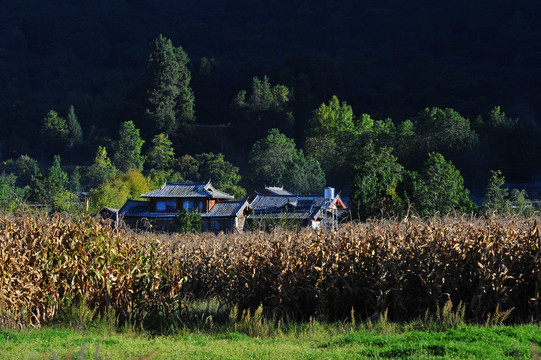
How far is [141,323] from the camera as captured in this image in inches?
452

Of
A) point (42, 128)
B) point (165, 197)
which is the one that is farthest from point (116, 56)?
point (165, 197)

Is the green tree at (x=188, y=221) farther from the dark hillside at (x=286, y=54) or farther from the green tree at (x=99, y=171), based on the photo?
the dark hillside at (x=286, y=54)

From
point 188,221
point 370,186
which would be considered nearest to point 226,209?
point 188,221

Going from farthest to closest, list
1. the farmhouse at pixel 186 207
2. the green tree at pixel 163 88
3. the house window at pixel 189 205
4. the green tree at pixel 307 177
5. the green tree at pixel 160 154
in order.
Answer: the green tree at pixel 163 88, the green tree at pixel 160 154, the green tree at pixel 307 177, the house window at pixel 189 205, the farmhouse at pixel 186 207

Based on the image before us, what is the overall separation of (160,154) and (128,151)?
4.30 m

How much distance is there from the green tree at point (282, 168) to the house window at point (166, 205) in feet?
74.7

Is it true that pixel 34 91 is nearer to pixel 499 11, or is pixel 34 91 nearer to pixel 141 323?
pixel 499 11

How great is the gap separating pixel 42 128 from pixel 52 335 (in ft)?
296

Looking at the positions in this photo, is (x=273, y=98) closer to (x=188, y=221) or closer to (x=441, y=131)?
(x=441, y=131)

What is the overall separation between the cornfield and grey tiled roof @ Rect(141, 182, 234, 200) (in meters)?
37.7

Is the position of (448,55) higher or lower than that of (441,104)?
higher

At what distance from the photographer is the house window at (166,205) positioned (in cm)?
5125

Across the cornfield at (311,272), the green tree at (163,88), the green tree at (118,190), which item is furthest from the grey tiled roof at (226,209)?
the green tree at (163,88)

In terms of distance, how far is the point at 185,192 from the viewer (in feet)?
169
